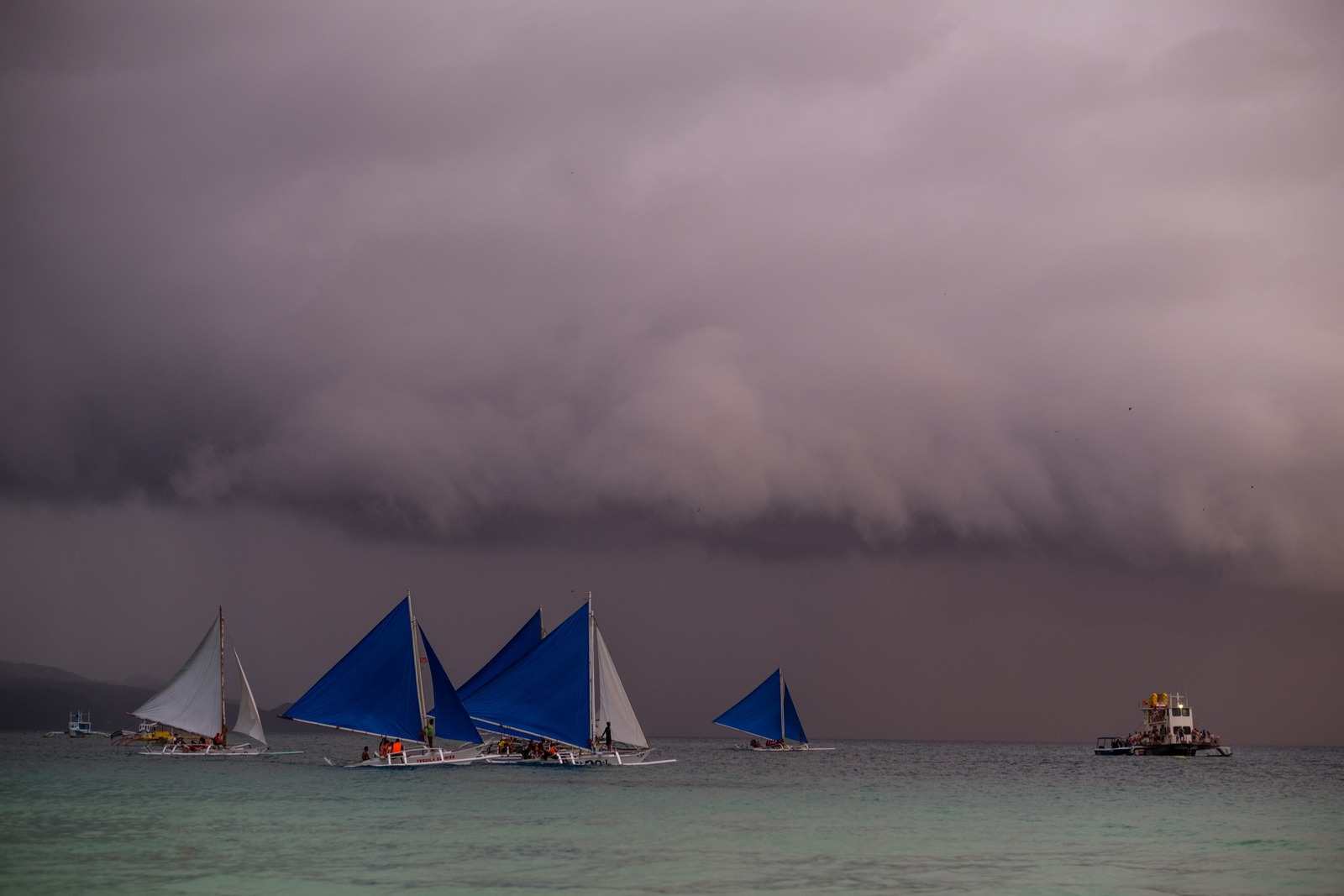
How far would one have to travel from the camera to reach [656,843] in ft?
121

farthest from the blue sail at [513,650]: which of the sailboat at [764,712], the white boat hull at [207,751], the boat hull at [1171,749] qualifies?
the boat hull at [1171,749]

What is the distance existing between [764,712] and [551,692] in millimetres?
49377

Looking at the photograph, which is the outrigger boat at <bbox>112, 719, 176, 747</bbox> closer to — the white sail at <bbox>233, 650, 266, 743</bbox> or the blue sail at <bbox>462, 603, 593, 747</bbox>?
the white sail at <bbox>233, 650, 266, 743</bbox>

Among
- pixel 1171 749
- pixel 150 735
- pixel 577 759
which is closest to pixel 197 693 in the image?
pixel 577 759

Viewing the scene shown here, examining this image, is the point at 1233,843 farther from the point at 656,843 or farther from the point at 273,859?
the point at 273,859

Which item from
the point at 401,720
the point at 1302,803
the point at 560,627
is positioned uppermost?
the point at 560,627

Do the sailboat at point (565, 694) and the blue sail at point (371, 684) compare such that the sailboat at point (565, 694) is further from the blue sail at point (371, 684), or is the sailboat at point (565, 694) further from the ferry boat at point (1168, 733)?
the ferry boat at point (1168, 733)

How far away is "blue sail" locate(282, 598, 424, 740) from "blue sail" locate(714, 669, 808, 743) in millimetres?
49121

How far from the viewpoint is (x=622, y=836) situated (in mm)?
38469

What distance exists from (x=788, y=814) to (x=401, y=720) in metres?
27.4

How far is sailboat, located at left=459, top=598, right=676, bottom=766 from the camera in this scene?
227ft

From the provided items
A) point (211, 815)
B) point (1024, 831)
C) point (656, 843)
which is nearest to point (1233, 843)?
point (1024, 831)

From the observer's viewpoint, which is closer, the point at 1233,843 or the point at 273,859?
the point at 273,859

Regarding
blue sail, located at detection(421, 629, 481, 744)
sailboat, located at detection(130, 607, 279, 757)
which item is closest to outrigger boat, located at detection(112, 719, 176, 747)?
sailboat, located at detection(130, 607, 279, 757)
